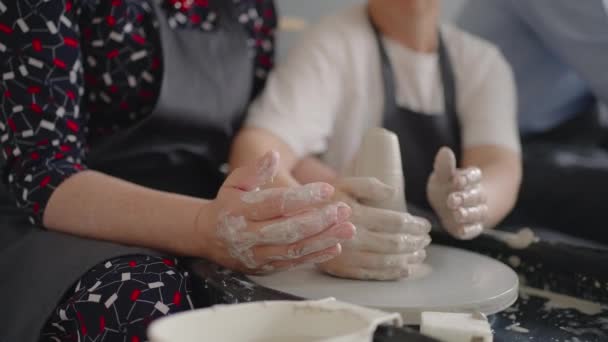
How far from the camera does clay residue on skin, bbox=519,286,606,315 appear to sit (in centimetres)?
96

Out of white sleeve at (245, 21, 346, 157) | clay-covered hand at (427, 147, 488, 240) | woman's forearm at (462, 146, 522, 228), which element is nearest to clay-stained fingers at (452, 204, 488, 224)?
clay-covered hand at (427, 147, 488, 240)

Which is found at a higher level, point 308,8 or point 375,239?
point 308,8

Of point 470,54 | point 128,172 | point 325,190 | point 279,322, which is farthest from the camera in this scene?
point 470,54

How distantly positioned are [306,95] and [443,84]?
11.5 inches

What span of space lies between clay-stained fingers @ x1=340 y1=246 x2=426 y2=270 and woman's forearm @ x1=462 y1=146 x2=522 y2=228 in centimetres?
34

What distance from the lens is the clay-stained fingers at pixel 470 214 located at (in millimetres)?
1017

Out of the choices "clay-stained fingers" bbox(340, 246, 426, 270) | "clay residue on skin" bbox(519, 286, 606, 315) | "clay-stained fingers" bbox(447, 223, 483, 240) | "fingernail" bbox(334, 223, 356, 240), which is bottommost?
"clay residue on skin" bbox(519, 286, 606, 315)

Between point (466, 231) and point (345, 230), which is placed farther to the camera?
point (466, 231)

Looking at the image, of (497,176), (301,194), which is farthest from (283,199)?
(497,176)

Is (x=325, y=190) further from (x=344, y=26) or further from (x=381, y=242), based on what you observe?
(x=344, y=26)

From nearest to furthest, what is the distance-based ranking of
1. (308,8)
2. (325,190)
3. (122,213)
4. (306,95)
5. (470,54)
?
(325,190) < (122,213) < (306,95) < (470,54) < (308,8)

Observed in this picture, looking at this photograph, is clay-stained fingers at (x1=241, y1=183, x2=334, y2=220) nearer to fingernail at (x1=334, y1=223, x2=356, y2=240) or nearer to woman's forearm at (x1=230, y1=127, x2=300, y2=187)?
fingernail at (x1=334, y1=223, x2=356, y2=240)

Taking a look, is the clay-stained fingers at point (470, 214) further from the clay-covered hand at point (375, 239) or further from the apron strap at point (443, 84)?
the apron strap at point (443, 84)

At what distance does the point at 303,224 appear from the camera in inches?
31.0
